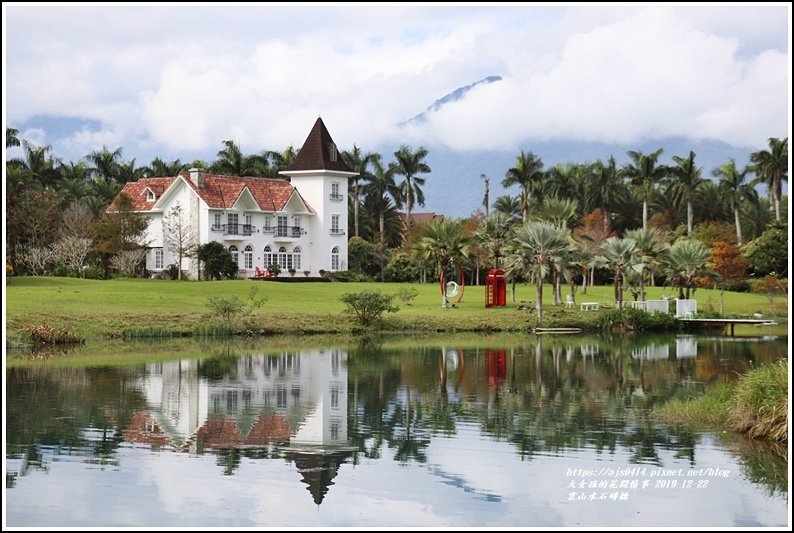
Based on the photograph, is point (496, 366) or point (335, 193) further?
point (335, 193)

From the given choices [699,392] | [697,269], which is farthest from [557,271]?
[699,392]

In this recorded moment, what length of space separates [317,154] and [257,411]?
60.2 m

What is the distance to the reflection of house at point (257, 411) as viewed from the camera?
1973cm

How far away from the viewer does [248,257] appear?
3076 inches

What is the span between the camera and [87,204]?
258 feet

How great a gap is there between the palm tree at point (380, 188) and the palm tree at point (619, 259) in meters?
42.5

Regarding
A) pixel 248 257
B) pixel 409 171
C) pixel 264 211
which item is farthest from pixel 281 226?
pixel 409 171

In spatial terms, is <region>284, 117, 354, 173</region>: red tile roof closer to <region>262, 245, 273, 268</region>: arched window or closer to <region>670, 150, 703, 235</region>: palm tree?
<region>262, 245, 273, 268</region>: arched window

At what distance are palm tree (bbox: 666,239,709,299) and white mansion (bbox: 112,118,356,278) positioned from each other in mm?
31559

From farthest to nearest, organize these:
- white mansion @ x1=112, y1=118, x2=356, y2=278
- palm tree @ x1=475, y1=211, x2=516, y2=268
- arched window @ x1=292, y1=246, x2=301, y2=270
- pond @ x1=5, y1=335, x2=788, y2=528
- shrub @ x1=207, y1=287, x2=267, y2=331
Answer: arched window @ x1=292, y1=246, x2=301, y2=270
white mansion @ x1=112, y1=118, x2=356, y2=278
palm tree @ x1=475, y1=211, x2=516, y2=268
shrub @ x1=207, y1=287, x2=267, y2=331
pond @ x1=5, y1=335, x2=788, y2=528

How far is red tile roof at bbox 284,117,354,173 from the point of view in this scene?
3268 inches

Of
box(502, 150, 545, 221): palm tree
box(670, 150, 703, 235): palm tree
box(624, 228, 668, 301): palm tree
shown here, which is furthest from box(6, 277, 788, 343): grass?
box(502, 150, 545, 221): palm tree

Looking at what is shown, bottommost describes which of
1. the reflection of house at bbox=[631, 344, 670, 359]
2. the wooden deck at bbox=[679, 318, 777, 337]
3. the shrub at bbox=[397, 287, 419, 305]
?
the reflection of house at bbox=[631, 344, 670, 359]

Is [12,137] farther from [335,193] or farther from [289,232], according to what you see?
[335,193]
